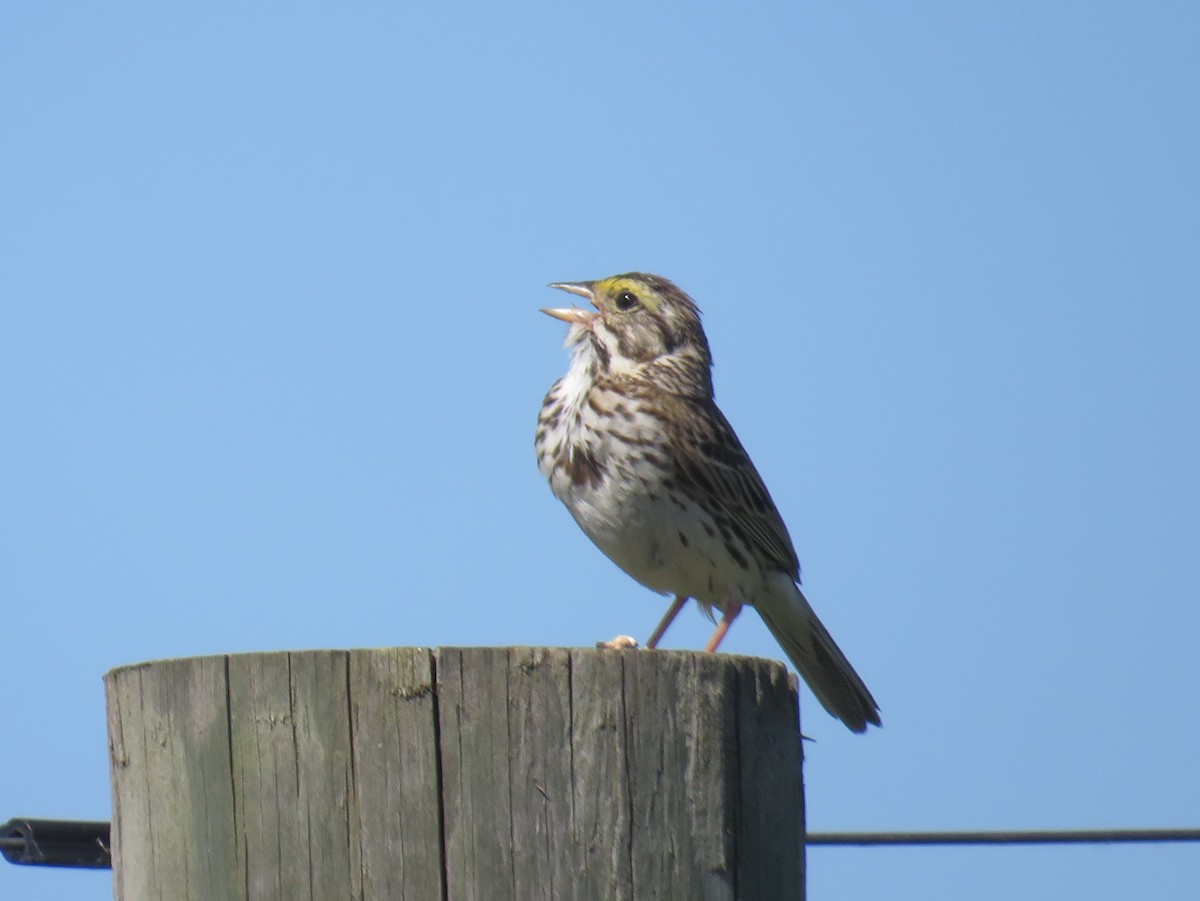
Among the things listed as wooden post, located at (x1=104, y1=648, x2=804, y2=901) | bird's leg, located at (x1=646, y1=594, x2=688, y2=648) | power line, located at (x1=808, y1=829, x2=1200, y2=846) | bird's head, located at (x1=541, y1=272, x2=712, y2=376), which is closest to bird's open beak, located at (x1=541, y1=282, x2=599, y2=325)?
bird's head, located at (x1=541, y1=272, x2=712, y2=376)

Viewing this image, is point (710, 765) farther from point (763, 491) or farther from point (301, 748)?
point (763, 491)

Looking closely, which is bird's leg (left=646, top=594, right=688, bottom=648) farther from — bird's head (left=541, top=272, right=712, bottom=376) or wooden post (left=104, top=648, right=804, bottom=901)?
wooden post (left=104, top=648, right=804, bottom=901)

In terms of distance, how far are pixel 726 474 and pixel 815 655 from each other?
0.96 m

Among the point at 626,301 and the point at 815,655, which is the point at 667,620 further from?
the point at 626,301

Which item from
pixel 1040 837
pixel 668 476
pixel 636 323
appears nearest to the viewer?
pixel 1040 837

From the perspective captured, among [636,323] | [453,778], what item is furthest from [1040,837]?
[636,323]

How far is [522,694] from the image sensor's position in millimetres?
3000

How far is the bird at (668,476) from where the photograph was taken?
22.8ft

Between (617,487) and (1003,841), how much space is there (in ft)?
8.49

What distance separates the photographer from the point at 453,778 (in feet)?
9.77

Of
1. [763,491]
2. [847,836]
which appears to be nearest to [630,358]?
[763,491]

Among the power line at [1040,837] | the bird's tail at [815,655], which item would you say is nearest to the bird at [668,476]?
the bird's tail at [815,655]

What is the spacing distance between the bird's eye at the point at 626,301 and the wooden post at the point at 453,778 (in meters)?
4.78

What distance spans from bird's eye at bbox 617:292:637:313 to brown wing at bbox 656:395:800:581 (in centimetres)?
58
